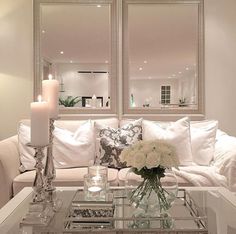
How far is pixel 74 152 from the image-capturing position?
134 inches

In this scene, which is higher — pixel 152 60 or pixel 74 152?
pixel 152 60

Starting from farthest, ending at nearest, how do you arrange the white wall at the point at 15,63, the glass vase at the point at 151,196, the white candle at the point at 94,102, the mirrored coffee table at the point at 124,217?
the white candle at the point at 94,102
the white wall at the point at 15,63
the glass vase at the point at 151,196
the mirrored coffee table at the point at 124,217

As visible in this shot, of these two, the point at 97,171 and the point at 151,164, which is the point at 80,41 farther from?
the point at 151,164

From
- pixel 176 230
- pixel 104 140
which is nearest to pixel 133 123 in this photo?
pixel 104 140

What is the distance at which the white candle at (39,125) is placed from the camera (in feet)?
5.25

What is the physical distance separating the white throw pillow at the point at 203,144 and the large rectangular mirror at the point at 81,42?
1027 millimetres

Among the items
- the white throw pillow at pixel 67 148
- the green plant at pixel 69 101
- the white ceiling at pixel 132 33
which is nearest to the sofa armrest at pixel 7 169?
the white throw pillow at pixel 67 148

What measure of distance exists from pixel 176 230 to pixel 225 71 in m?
2.86

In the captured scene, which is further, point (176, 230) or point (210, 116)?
point (210, 116)

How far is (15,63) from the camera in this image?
3982 millimetres

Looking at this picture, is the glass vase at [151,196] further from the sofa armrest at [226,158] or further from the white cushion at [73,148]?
the white cushion at [73,148]

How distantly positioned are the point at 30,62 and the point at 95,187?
93.3 inches

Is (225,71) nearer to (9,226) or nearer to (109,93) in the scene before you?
(109,93)

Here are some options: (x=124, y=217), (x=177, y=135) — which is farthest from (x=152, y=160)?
(x=177, y=135)
